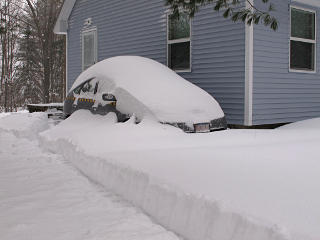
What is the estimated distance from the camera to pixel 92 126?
28.6 ft

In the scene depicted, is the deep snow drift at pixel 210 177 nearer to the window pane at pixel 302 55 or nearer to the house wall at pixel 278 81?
the house wall at pixel 278 81

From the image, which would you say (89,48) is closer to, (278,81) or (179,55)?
(179,55)

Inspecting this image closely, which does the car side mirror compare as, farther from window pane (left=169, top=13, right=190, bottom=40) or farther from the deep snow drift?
window pane (left=169, top=13, right=190, bottom=40)

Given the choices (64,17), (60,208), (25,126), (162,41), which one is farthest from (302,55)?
(64,17)

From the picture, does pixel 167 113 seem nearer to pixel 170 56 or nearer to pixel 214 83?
pixel 214 83

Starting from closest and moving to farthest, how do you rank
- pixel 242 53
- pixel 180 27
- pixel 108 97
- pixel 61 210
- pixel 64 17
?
pixel 61 210 < pixel 108 97 < pixel 242 53 < pixel 180 27 < pixel 64 17

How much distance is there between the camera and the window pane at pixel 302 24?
1132cm

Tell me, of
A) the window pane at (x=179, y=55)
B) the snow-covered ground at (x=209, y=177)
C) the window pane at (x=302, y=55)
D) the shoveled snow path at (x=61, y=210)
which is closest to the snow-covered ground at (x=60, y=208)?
the shoveled snow path at (x=61, y=210)

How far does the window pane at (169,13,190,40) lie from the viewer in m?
11.8

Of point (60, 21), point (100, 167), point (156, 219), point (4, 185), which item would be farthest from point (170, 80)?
point (60, 21)

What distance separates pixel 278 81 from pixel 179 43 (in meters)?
3.15

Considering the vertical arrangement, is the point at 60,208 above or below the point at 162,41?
below

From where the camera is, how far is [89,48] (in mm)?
16516

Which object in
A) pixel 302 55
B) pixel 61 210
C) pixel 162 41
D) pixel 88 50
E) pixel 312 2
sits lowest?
pixel 61 210
